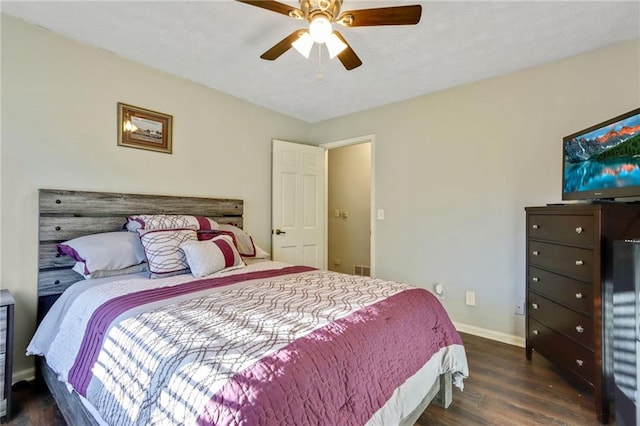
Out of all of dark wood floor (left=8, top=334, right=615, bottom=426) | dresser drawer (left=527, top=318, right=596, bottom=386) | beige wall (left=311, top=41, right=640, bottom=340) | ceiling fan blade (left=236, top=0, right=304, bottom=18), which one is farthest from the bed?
ceiling fan blade (left=236, top=0, right=304, bottom=18)

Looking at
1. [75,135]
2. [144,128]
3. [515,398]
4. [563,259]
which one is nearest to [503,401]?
[515,398]

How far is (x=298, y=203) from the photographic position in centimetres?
385

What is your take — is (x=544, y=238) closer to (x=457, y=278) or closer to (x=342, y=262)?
(x=457, y=278)

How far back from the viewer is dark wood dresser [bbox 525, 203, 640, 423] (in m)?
1.66

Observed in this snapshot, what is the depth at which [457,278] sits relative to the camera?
9.82ft

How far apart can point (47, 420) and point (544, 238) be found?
10.8 feet

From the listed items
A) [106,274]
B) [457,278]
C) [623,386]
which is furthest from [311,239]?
[623,386]

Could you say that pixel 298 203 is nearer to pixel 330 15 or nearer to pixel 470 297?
pixel 470 297

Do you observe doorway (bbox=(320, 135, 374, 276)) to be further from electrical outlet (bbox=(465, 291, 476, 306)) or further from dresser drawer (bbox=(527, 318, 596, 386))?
Result: dresser drawer (bbox=(527, 318, 596, 386))

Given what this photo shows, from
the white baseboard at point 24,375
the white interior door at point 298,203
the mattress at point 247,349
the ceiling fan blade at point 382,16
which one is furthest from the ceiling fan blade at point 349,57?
the white baseboard at point 24,375

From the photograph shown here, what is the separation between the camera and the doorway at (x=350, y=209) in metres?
4.70

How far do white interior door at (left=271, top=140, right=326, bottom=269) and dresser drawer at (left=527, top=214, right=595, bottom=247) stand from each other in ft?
7.83

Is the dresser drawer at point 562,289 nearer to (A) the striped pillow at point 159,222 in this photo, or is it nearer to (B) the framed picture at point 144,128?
(A) the striped pillow at point 159,222

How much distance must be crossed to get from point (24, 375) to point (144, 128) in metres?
1.96
